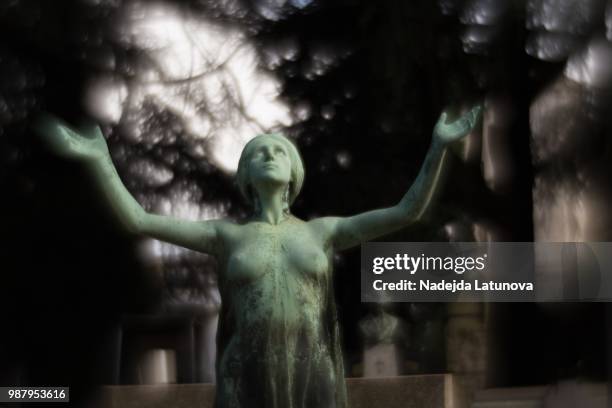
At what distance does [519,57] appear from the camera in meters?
12.3

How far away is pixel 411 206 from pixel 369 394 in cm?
372

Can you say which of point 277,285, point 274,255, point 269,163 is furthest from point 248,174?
point 277,285

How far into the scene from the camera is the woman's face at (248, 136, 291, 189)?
5465 mm

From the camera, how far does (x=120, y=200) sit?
535cm

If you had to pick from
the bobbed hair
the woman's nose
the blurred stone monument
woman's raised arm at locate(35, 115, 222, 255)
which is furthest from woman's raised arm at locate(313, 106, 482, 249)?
the blurred stone monument

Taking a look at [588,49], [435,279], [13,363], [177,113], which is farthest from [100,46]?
[588,49]

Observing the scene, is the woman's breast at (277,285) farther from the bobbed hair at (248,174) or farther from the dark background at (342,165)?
the dark background at (342,165)

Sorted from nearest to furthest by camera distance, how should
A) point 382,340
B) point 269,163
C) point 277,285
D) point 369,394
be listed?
point 277,285, point 269,163, point 369,394, point 382,340

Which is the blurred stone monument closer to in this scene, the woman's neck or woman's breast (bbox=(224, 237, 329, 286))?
the woman's neck

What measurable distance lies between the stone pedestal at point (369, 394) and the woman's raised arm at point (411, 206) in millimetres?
3485

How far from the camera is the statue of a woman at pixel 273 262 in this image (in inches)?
205

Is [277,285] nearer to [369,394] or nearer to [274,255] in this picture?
[274,255]

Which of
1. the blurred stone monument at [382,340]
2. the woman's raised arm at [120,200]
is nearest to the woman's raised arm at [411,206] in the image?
the woman's raised arm at [120,200]

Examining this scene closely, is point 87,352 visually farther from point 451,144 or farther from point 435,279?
point 451,144
